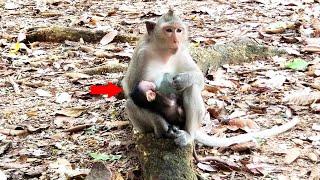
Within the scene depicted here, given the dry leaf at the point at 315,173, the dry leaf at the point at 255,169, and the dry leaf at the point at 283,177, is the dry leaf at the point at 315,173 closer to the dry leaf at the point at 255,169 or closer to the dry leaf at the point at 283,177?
the dry leaf at the point at 283,177

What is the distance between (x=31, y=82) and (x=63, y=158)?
1.85 metres

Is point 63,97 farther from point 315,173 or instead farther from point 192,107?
point 315,173

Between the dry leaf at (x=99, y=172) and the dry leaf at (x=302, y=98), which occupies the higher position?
the dry leaf at (x=99, y=172)

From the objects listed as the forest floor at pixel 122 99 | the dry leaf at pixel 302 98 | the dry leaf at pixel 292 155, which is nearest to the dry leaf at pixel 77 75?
the forest floor at pixel 122 99

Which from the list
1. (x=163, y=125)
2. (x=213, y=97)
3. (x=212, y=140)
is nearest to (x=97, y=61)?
(x=213, y=97)

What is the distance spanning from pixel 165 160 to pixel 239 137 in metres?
1.10

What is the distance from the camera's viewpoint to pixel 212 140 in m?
4.68

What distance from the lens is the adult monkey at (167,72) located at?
404 cm

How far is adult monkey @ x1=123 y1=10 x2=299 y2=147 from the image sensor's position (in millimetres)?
4039

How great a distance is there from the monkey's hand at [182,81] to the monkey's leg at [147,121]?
254 millimetres

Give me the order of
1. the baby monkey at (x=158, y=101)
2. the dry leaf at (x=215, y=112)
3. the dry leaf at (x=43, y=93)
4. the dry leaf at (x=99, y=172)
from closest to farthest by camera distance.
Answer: the dry leaf at (x=99, y=172) → the baby monkey at (x=158, y=101) → the dry leaf at (x=215, y=112) → the dry leaf at (x=43, y=93)

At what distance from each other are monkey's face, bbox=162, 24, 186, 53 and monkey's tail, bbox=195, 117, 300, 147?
0.79 m

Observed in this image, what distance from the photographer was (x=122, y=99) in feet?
18.6

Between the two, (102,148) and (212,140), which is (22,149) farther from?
(212,140)
